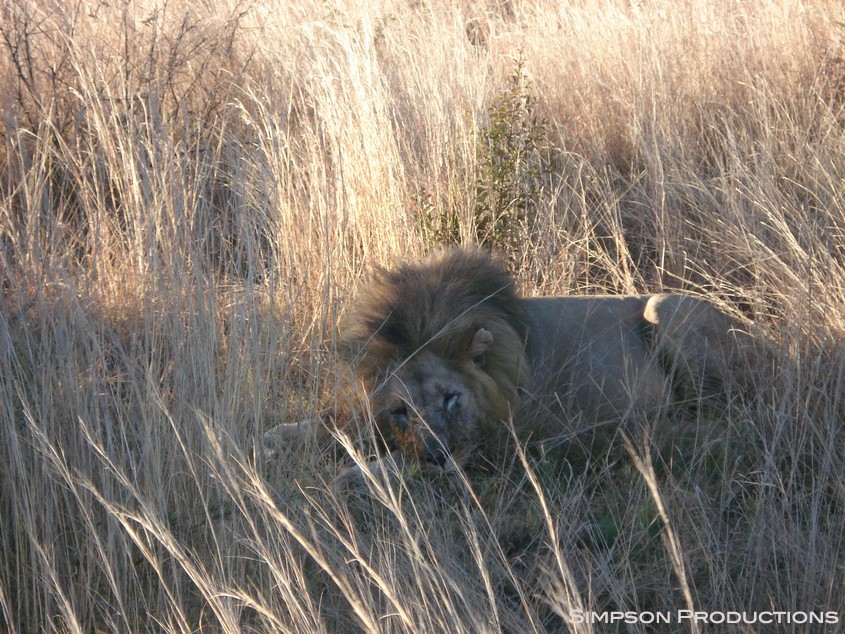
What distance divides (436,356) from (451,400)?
191mm

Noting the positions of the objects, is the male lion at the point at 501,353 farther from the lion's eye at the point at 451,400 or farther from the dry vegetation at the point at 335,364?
the dry vegetation at the point at 335,364

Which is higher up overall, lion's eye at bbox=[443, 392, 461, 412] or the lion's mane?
the lion's mane

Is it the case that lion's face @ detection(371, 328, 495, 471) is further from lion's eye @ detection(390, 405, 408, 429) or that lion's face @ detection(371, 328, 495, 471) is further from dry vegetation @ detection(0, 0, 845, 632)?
dry vegetation @ detection(0, 0, 845, 632)

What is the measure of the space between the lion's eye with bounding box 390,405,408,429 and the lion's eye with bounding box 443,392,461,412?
149mm

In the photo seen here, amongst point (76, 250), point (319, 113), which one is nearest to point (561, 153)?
point (319, 113)

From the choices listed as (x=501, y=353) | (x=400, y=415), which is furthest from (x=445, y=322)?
(x=400, y=415)

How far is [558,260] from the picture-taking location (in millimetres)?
5164

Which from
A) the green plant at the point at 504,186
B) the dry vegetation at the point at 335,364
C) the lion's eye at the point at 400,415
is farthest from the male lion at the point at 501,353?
the green plant at the point at 504,186

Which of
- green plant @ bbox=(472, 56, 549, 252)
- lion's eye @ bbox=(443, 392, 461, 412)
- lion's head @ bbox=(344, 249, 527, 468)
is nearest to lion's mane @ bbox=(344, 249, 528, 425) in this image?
lion's head @ bbox=(344, 249, 527, 468)

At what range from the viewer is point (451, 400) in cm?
362

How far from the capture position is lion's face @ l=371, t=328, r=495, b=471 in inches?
138

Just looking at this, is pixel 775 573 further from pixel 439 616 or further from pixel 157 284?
pixel 157 284

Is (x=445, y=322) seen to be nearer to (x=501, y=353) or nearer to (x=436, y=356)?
(x=436, y=356)

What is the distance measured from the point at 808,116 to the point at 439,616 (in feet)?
16.8
